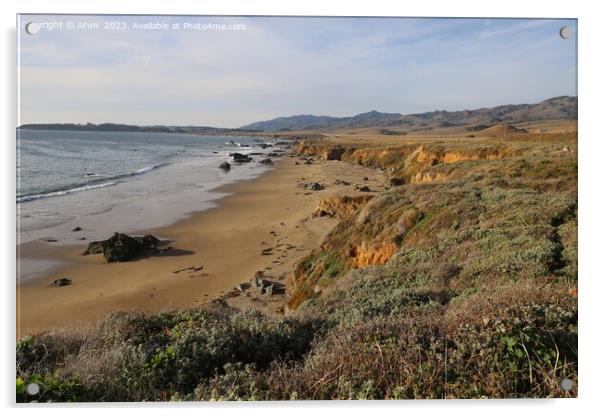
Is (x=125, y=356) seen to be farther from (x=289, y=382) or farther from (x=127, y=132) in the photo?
(x=127, y=132)

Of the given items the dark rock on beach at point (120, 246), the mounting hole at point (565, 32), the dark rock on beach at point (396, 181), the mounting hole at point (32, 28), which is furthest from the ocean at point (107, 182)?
the mounting hole at point (565, 32)

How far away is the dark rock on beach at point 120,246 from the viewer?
19.5ft

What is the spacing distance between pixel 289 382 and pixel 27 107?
362 cm

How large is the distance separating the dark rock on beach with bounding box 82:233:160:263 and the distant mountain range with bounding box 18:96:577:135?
1446 mm

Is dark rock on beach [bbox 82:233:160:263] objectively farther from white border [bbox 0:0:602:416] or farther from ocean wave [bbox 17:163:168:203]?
white border [bbox 0:0:602:416]

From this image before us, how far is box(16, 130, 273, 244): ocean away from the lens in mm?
4852

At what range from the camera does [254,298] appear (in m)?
6.60

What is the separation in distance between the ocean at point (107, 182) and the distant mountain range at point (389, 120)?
308 mm

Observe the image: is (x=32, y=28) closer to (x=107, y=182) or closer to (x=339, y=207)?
(x=107, y=182)

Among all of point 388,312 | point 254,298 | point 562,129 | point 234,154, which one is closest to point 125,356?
point 388,312

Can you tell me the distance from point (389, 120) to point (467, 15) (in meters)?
1.62

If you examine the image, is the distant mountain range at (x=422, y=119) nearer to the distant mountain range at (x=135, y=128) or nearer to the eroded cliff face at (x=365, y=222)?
the distant mountain range at (x=135, y=128)

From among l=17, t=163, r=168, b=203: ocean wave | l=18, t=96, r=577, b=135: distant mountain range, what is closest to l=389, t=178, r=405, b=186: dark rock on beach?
l=18, t=96, r=577, b=135: distant mountain range
